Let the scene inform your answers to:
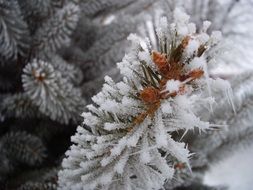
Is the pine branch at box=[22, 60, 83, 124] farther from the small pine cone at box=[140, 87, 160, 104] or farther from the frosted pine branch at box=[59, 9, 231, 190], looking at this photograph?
the small pine cone at box=[140, 87, 160, 104]

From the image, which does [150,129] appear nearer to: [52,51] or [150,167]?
[150,167]

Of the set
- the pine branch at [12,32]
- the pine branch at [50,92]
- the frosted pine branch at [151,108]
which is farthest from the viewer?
the pine branch at [12,32]

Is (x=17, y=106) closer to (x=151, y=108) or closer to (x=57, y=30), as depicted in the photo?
(x=57, y=30)

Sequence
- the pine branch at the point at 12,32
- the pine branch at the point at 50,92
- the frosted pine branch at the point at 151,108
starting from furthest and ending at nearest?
the pine branch at the point at 12,32 < the pine branch at the point at 50,92 < the frosted pine branch at the point at 151,108

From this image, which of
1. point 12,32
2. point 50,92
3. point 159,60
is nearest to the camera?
point 159,60

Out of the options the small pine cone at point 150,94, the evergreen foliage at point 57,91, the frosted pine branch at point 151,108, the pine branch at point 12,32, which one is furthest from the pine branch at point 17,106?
the small pine cone at point 150,94


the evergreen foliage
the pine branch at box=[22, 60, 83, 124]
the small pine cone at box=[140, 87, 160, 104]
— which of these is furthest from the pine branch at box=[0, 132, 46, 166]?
the small pine cone at box=[140, 87, 160, 104]

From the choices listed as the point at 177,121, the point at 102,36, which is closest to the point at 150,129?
the point at 177,121

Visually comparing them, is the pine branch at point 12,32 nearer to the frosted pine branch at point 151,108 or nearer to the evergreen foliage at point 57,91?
the evergreen foliage at point 57,91

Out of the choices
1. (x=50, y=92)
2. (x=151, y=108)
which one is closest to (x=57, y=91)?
(x=50, y=92)
